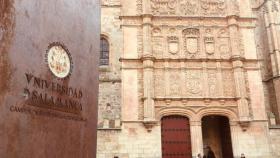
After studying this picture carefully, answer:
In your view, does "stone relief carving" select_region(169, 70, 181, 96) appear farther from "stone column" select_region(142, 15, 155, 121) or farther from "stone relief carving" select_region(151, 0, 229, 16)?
"stone relief carving" select_region(151, 0, 229, 16)

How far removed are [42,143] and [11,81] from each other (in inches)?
22.6

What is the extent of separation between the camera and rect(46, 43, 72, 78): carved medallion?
8.56 ft

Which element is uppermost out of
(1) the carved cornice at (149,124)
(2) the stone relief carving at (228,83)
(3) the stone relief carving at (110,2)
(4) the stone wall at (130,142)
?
(3) the stone relief carving at (110,2)

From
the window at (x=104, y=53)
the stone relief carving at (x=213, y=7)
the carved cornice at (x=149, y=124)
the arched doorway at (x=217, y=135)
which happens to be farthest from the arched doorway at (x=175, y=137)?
the stone relief carving at (x=213, y=7)

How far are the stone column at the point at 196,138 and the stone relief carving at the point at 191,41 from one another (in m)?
3.61

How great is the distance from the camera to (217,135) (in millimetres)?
16594

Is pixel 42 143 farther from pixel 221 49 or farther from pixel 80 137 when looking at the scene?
pixel 221 49

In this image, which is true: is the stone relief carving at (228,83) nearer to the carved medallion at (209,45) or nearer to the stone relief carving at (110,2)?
the carved medallion at (209,45)

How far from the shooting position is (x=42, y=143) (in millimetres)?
2402

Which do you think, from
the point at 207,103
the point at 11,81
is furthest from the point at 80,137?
the point at 207,103

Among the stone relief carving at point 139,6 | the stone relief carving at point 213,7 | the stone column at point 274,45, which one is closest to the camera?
the stone relief carving at point 139,6

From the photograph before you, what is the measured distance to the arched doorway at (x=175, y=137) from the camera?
14.0 m

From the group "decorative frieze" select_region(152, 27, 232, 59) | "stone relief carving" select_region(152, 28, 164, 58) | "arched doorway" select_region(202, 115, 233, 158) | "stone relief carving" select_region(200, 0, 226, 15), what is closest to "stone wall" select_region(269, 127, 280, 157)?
"arched doorway" select_region(202, 115, 233, 158)

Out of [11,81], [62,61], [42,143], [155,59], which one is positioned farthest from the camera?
[155,59]
